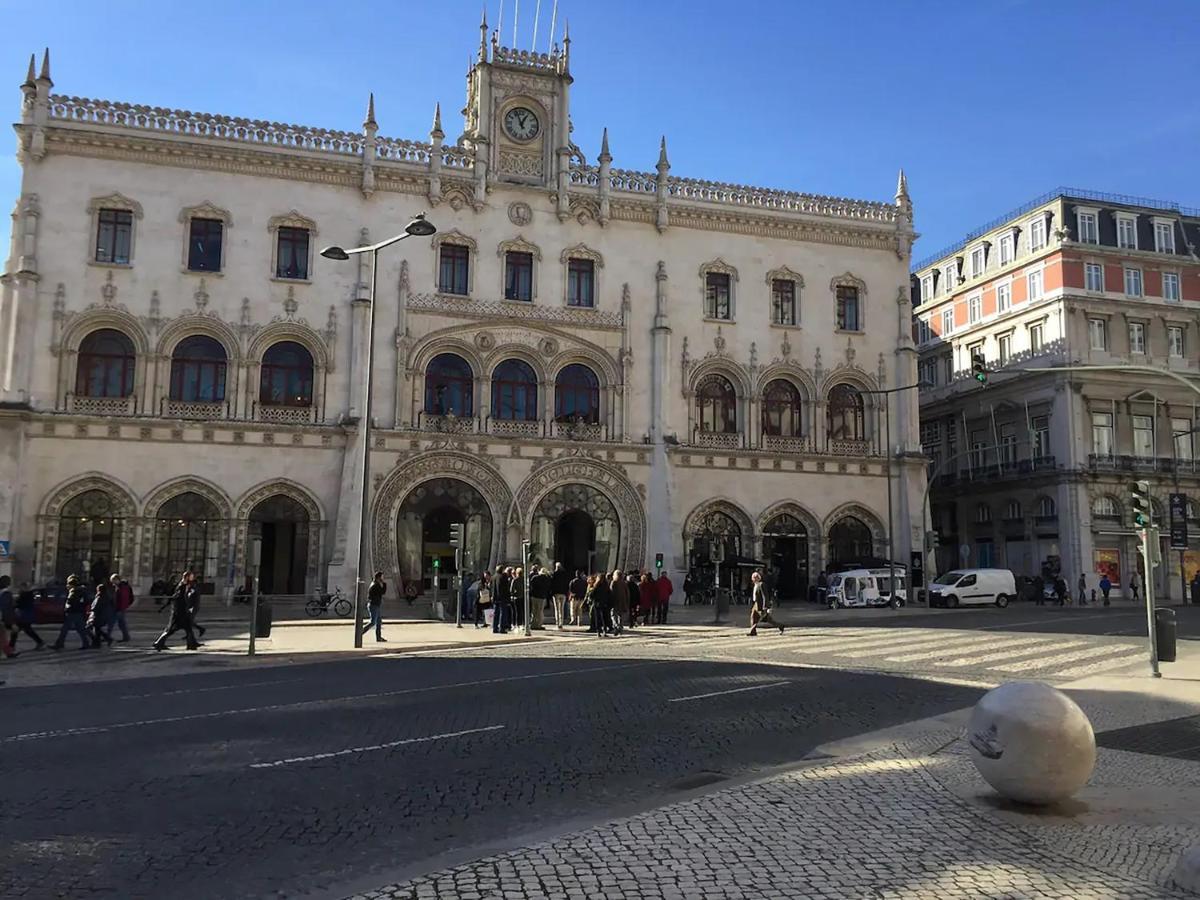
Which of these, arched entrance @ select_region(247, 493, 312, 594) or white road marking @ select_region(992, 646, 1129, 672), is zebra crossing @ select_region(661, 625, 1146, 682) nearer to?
white road marking @ select_region(992, 646, 1129, 672)

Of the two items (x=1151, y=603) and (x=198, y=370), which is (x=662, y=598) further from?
(x=198, y=370)

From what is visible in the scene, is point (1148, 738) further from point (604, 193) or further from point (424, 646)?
point (604, 193)

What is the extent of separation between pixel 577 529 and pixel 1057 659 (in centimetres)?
2312

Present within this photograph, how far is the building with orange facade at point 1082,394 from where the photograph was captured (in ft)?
158

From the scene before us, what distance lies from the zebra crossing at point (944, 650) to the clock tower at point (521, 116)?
72.5 ft

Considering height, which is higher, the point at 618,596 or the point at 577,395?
the point at 577,395

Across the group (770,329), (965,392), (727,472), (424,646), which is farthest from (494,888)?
(965,392)

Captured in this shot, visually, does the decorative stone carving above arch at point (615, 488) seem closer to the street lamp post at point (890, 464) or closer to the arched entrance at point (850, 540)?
the arched entrance at point (850, 540)

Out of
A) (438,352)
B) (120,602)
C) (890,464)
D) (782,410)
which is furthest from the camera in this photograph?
(890,464)

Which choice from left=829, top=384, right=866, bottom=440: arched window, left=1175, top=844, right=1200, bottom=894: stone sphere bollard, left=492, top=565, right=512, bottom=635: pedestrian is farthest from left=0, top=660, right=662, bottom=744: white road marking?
left=829, top=384, right=866, bottom=440: arched window

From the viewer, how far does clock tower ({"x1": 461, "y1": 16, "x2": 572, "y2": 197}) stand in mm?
39750

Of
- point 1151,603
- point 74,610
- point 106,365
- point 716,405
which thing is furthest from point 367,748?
point 716,405

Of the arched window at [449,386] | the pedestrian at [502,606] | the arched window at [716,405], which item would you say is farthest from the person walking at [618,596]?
the arched window at [716,405]

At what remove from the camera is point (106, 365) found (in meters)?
34.8
